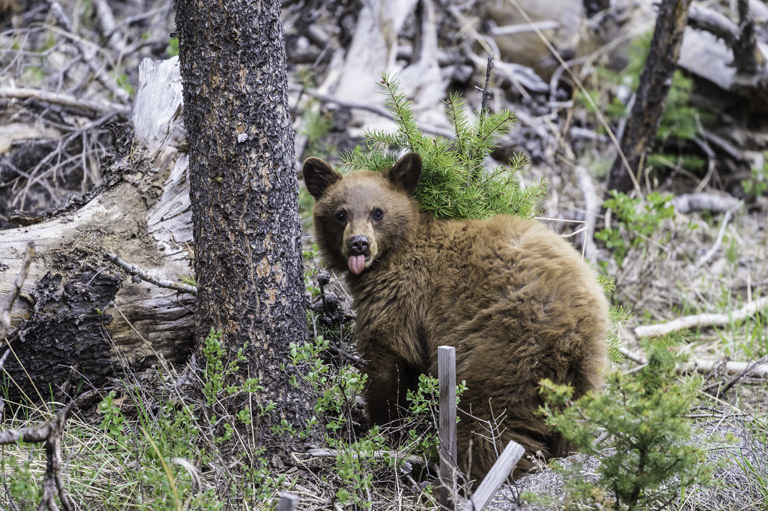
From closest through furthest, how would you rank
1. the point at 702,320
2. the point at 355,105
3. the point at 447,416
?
the point at 447,416 → the point at 702,320 → the point at 355,105

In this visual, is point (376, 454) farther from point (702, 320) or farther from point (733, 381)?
point (702, 320)

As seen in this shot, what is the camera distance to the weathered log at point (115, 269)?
11.6 feet

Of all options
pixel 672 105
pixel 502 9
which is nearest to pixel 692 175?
pixel 672 105

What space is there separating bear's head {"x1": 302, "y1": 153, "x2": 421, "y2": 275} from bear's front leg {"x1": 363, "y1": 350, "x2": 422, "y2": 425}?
1.67 feet

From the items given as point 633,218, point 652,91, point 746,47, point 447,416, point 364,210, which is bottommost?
point 633,218

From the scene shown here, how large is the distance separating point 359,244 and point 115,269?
4.73ft

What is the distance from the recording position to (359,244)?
3594 millimetres

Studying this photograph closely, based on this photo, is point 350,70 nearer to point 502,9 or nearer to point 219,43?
point 502,9

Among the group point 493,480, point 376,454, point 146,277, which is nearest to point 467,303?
point 376,454

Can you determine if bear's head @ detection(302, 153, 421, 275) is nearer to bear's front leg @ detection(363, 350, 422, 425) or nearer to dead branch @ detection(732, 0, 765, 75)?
bear's front leg @ detection(363, 350, 422, 425)

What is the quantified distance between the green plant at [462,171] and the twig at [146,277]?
56.1 inches

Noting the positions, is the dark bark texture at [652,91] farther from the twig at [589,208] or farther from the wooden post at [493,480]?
the wooden post at [493,480]

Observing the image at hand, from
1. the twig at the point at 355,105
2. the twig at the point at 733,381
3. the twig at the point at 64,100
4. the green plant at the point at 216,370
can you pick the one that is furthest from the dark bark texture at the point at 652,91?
the twig at the point at 64,100

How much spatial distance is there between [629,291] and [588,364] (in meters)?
3.06
